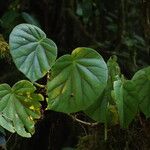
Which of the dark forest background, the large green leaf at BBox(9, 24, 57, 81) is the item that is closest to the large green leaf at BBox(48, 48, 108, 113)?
the large green leaf at BBox(9, 24, 57, 81)

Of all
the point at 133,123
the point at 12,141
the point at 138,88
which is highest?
the point at 138,88

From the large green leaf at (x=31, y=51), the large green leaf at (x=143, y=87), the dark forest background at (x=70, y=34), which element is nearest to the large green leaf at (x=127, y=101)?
the large green leaf at (x=143, y=87)

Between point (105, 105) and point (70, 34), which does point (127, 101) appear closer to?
point (105, 105)

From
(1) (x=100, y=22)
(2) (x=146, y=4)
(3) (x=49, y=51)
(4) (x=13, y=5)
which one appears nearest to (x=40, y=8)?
(4) (x=13, y=5)

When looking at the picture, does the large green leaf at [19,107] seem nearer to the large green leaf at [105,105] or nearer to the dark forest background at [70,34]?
the large green leaf at [105,105]

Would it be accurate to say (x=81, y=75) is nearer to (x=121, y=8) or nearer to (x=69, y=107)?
(x=69, y=107)

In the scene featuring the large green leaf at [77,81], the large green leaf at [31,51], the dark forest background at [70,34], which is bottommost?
the dark forest background at [70,34]

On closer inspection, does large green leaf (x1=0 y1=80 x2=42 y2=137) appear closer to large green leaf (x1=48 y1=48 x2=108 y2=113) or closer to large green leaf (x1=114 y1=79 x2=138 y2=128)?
large green leaf (x1=48 y1=48 x2=108 y2=113)

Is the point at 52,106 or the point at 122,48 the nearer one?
the point at 52,106
